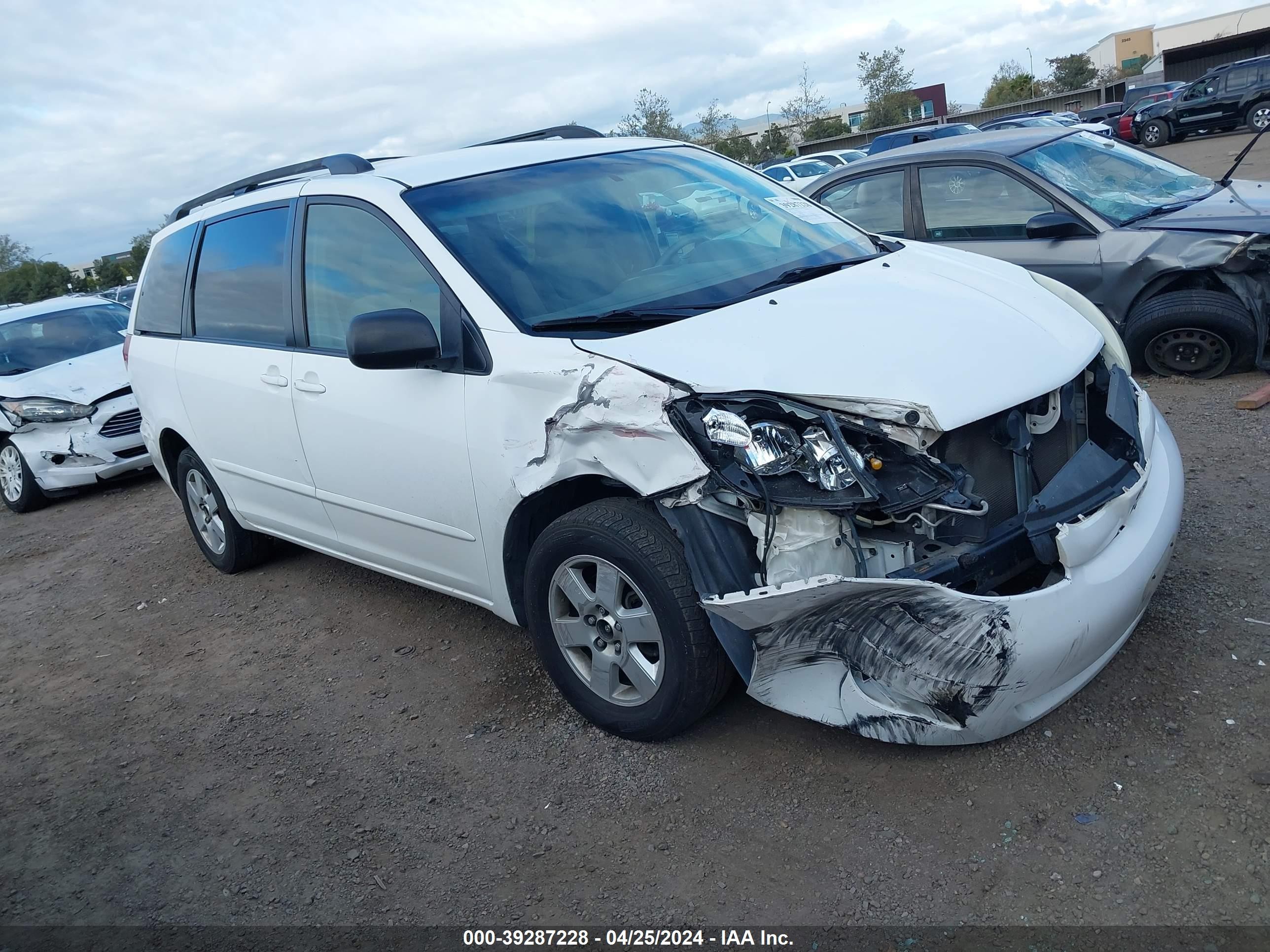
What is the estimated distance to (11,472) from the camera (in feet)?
27.7

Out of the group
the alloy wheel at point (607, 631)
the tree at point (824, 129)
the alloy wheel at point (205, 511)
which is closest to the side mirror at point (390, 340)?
the alloy wheel at point (607, 631)

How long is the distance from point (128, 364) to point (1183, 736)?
555 cm

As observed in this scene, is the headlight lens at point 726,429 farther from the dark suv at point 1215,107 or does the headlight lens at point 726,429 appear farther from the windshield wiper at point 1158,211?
the dark suv at point 1215,107

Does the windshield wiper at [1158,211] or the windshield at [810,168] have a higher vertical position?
the windshield at [810,168]

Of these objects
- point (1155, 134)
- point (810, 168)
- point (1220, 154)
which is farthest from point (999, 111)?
point (810, 168)

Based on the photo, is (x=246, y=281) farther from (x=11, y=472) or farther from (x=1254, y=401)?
(x=11, y=472)

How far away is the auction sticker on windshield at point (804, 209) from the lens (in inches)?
164

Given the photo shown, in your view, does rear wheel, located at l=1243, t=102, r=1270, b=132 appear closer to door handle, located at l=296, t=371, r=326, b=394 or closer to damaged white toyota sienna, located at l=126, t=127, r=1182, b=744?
damaged white toyota sienna, located at l=126, t=127, r=1182, b=744

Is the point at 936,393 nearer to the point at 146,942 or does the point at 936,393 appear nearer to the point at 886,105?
the point at 146,942

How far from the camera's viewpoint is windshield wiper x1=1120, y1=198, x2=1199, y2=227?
5887 mm

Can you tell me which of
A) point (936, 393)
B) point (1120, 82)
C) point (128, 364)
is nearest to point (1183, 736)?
point (936, 393)

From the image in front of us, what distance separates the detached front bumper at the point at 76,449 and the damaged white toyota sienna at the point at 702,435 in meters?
4.60

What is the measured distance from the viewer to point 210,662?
4625 mm

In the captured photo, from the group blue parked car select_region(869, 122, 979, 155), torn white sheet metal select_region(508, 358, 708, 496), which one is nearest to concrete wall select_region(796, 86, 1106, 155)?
blue parked car select_region(869, 122, 979, 155)
